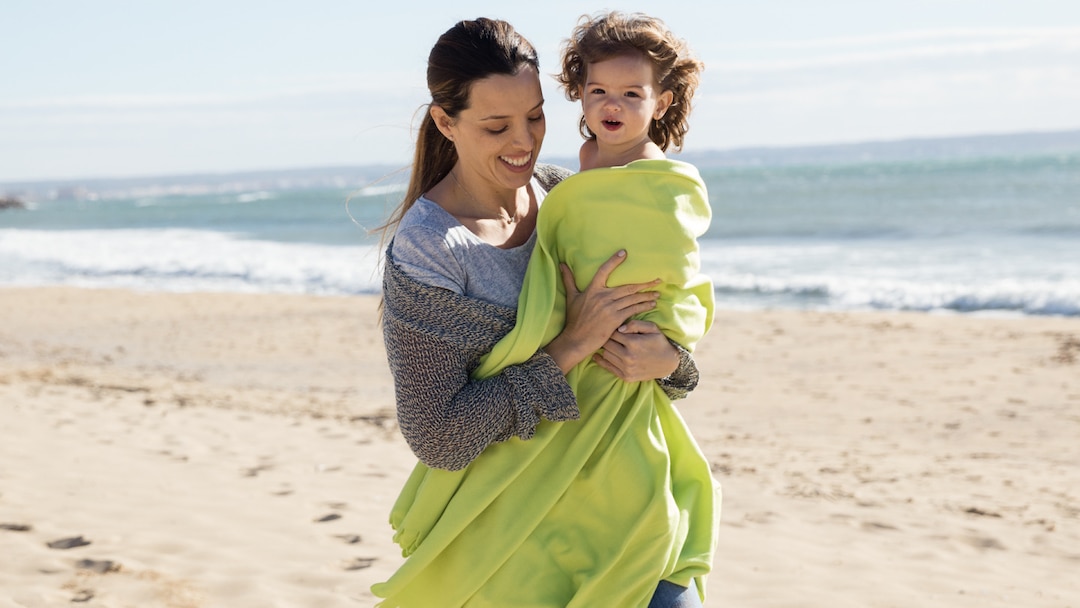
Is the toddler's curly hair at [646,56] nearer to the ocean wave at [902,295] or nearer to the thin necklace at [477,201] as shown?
the thin necklace at [477,201]

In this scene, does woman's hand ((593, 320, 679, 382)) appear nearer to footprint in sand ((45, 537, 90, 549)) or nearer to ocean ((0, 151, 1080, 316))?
ocean ((0, 151, 1080, 316))

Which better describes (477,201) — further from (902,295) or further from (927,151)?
(927,151)

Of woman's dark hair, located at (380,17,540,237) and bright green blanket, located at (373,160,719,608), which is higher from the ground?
woman's dark hair, located at (380,17,540,237)

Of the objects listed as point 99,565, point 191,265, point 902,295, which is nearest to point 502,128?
point 99,565

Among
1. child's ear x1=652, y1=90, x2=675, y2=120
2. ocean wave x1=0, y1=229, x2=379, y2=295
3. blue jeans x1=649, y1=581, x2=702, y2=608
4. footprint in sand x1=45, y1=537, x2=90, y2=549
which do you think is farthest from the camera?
ocean wave x1=0, y1=229, x2=379, y2=295

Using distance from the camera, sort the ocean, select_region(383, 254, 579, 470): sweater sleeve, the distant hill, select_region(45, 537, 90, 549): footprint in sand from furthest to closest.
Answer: the distant hill < the ocean < select_region(45, 537, 90, 549): footprint in sand < select_region(383, 254, 579, 470): sweater sleeve

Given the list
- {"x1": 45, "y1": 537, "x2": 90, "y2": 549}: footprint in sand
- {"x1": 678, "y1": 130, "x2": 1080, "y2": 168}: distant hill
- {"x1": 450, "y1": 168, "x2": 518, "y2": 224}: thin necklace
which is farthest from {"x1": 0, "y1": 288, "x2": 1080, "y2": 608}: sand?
{"x1": 678, "y1": 130, "x2": 1080, "y2": 168}: distant hill

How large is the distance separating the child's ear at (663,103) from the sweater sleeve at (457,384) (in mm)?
678

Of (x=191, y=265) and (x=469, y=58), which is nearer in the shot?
(x=469, y=58)

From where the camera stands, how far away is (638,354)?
214 cm

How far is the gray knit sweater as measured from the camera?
2.06 metres

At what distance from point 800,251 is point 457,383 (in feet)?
66.6

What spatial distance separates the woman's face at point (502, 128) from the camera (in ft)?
7.26

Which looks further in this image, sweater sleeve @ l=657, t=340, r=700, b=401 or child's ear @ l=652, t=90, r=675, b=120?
child's ear @ l=652, t=90, r=675, b=120
